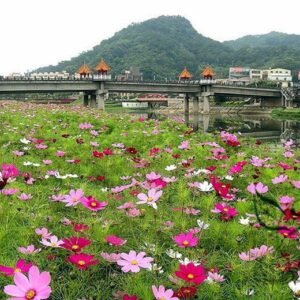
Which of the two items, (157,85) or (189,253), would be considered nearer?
(189,253)

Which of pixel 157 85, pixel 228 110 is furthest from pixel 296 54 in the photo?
pixel 157 85

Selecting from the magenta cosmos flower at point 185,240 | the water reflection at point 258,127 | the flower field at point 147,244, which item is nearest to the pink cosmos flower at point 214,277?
the flower field at point 147,244

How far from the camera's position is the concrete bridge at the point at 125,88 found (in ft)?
134

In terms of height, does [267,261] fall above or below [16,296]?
below

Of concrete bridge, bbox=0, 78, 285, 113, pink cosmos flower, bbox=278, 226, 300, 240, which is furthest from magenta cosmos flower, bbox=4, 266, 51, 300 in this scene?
concrete bridge, bbox=0, 78, 285, 113

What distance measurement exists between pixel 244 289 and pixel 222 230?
30.1 inches

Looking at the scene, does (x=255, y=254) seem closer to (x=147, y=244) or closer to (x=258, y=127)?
(x=147, y=244)

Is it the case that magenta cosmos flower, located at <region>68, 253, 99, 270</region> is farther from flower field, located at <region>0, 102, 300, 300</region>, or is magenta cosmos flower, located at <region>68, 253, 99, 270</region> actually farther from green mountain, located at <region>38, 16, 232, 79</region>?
green mountain, located at <region>38, 16, 232, 79</region>

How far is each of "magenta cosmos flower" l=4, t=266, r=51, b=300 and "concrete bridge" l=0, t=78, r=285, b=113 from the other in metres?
40.8

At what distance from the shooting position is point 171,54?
5635 inches

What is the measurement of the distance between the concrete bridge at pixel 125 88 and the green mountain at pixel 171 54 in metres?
60.5

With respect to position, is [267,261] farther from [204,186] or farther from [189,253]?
[204,186]

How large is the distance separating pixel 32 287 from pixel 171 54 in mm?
146113

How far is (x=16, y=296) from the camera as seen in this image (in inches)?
49.9
